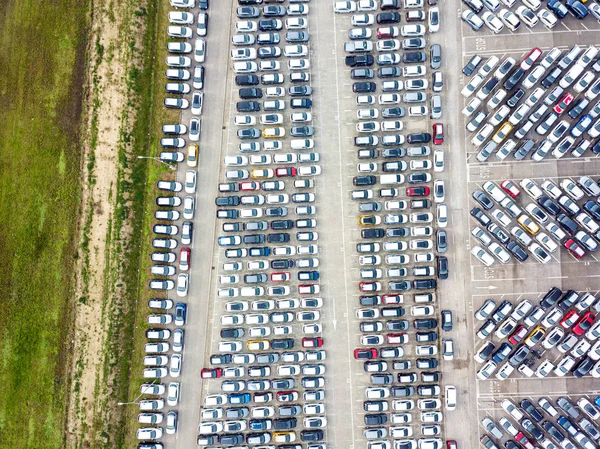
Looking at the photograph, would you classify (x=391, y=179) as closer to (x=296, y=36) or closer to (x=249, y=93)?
(x=249, y=93)

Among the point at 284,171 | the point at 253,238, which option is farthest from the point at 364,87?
the point at 253,238

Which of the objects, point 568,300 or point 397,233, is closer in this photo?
point 568,300

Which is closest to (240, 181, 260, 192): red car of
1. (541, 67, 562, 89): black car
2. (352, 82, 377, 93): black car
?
(352, 82, 377, 93): black car

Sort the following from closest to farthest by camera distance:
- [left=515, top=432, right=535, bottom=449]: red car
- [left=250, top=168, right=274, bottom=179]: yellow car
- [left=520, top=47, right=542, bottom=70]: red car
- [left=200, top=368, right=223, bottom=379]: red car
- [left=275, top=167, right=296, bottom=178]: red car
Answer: [left=515, top=432, right=535, bottom=449]: red car → [left=520, top=47, right=542, bottom=70]: red car → [left=200, top=368, right=223, bottom=379]: red car → [left=275, top=167, right=296, bottom=178]: red car → [left=250, top=168, right=274, bottom=179]: yellow car

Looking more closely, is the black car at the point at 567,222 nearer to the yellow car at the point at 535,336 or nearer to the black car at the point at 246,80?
the yellow car at the point at 535,336

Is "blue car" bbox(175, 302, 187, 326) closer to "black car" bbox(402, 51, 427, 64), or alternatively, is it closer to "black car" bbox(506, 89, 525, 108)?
"black car" bbox(402, 51, 427, 64)

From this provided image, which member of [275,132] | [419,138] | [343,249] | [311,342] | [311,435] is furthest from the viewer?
[343,249]

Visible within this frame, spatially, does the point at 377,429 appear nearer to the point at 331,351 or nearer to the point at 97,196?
the point at 331,351
